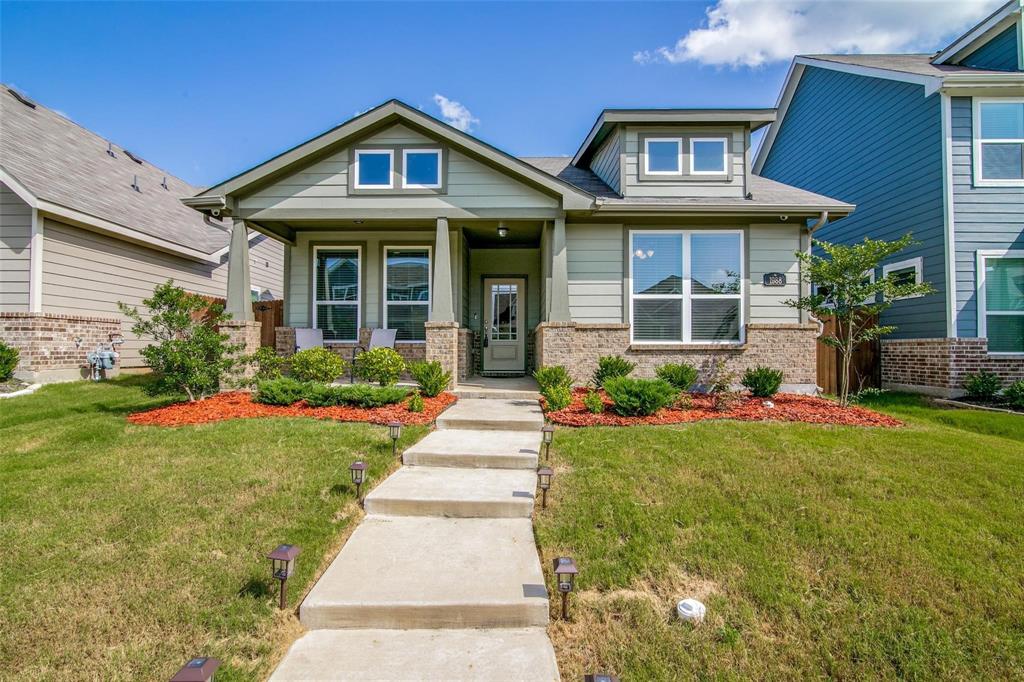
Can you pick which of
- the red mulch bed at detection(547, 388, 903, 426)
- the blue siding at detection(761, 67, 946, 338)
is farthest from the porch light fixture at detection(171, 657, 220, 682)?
the blue siding at detection(761, 67, 946, 338)

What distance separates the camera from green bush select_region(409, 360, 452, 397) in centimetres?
739

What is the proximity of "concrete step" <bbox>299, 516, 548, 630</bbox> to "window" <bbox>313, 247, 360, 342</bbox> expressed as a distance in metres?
6.94

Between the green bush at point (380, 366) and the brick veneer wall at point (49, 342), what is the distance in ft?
20.0

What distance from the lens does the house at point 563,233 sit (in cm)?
844

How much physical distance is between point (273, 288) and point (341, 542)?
574 inches

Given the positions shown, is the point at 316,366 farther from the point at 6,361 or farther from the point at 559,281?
the point at 6,361

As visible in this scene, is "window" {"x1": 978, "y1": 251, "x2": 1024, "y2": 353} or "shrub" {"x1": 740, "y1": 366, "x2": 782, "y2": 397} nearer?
"shrub" {"x1": 740, "y1": 366, "x2": 782, "y2": 397}

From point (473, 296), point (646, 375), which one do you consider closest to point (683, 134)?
point (646, 375)

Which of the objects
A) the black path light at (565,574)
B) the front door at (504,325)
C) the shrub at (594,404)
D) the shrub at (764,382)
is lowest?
the black path light at (565,574)

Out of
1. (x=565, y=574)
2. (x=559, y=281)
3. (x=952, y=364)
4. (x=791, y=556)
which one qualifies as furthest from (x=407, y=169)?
(x=952, y=364)

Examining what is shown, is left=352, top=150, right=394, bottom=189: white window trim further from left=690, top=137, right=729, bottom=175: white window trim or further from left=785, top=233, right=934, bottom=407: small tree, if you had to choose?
left=785, top=233, right=934, bottom=407: small tree

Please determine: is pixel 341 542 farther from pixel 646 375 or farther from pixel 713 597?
pixel 646 375

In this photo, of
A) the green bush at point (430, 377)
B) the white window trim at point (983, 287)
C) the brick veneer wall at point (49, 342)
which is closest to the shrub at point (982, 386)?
the white window trim at point (983, 287)

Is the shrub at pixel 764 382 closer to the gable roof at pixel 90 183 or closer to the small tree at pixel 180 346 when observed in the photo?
the small tree at pixel 180 346
